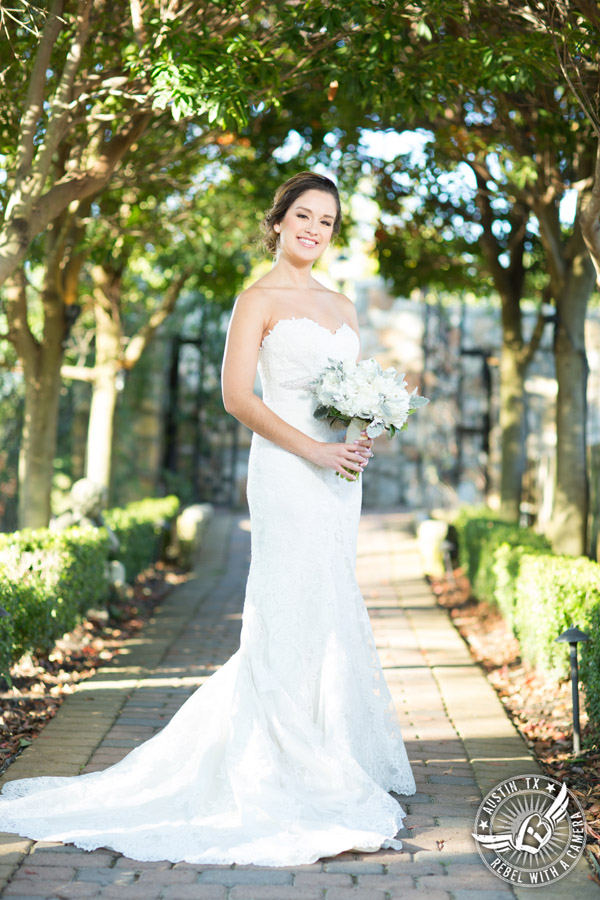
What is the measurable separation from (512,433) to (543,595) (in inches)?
175

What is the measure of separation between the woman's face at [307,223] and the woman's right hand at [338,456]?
28.9 inches

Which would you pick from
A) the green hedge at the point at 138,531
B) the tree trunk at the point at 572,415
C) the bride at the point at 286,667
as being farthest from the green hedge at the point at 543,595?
the green hedge at the point at 138,531

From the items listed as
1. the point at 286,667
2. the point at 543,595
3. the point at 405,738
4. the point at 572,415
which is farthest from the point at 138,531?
the point at 286,667

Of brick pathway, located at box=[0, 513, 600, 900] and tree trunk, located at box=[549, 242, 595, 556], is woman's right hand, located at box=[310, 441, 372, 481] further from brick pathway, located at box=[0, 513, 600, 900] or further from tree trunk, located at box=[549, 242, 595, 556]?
A: tree trunk, located at box=[549, 242, 595, 556]

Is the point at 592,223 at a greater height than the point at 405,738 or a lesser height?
greater

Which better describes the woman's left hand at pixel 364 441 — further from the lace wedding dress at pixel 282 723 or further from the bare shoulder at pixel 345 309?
the bare shoulder at pixel 345 309

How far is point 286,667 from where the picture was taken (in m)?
3.33

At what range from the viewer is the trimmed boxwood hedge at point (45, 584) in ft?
15.1

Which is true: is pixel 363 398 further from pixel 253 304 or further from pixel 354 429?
pixel 253 304

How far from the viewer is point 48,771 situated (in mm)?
3590

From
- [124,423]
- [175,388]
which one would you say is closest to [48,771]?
[124,423]

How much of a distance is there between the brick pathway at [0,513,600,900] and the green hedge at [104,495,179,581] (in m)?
0.66

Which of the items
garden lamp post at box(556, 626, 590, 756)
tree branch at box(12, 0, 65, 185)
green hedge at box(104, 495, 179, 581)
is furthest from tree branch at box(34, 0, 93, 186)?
green hedge at box(104, 495, 179, 581)

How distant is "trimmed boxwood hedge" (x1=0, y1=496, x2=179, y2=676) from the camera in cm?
459
